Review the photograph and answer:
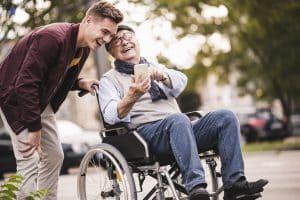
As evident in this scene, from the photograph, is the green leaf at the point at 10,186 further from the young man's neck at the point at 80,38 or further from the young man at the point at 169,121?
the young man's neck at the point at 80,38

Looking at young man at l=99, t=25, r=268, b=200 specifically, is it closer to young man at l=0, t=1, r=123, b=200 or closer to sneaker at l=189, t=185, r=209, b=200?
sneaker at l=189, t=185, r=209, b=200

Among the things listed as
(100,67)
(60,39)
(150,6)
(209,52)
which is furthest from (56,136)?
(209,52)

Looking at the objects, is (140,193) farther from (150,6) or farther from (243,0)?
(150,6)

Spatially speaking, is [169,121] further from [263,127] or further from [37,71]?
[263,127]

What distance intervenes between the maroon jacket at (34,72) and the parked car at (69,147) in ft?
32.4

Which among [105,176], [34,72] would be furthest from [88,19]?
[105,176]

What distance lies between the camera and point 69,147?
14.4 metres

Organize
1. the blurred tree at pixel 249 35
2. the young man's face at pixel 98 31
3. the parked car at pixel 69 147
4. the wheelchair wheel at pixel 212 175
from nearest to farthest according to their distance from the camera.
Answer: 1. the young man's face at pixel 98 31
2. the wheelchair wheel at pixel 212 175
3. the blurred tree at pixel 249 35
4. the parked car at pixel 69 147

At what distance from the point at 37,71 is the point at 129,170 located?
2.81 feet

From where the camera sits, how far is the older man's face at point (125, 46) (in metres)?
4.64

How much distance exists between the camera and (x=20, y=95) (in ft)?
13.2

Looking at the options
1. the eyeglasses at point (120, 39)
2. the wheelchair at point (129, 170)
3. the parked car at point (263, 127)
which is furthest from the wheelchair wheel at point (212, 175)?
the parked car at point (263, 127)

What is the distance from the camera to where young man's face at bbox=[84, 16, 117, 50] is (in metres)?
4.25

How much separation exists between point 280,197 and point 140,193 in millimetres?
2986
